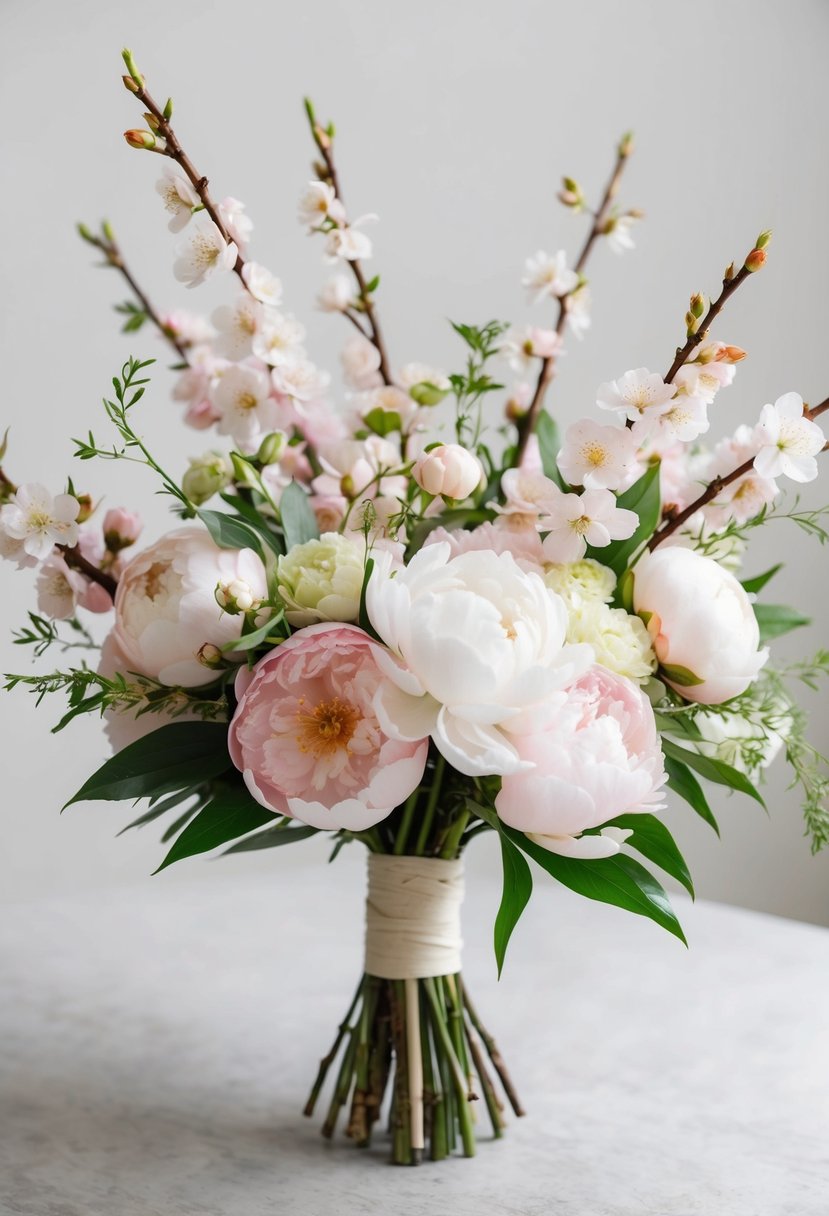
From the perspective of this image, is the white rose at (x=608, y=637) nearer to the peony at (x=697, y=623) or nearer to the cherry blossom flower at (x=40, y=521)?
the peony at (x=697, y=623)

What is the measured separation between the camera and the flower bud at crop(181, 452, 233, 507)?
2.42 feet

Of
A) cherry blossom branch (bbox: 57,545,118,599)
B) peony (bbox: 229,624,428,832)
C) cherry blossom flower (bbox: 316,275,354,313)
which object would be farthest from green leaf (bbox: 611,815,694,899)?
cherry blossom flower (bbox: 316,275,354,313)

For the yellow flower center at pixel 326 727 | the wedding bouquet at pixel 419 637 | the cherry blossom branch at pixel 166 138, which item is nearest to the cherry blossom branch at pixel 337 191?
the wedding bouquet at pixel 419 637

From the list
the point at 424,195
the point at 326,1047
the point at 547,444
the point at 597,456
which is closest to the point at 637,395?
the point at 597,456

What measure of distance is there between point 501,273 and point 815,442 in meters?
1.25

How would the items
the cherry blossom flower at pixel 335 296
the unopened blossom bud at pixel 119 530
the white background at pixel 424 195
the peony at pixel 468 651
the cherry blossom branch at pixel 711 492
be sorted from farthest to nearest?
1. the white background at pixel 424 195
2. the cherry blossom flower at pixel 335 296
3. the unopened blossom bud at pixel 119 530
4. the cherry blossom branch at pixel 711 492
5. the peony at pixel 468 651

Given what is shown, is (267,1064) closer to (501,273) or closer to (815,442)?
(815,442)

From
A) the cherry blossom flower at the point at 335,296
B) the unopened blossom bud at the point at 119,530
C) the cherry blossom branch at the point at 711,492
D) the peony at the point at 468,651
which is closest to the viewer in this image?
the peony at the point at 468,651

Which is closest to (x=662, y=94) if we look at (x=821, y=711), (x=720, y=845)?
(x=821, y=711)

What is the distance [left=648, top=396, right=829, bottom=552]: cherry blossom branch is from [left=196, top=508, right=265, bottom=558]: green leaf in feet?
0.76

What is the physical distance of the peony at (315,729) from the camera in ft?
1.93

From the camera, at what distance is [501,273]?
1.80 meters

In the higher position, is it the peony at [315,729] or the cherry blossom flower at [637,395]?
the cherry blossom flower at [637,395]

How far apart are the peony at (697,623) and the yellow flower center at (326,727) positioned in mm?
175
